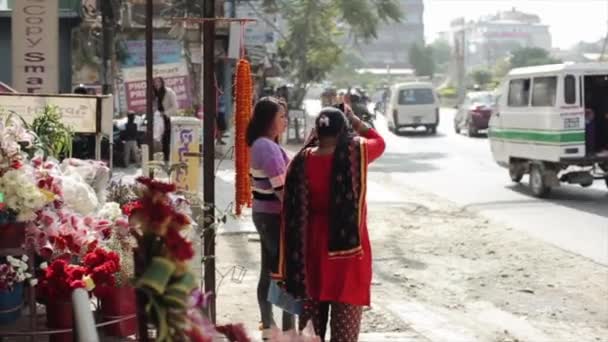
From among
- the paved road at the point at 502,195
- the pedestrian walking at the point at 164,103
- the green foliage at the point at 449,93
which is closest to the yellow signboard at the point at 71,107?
the paved road at the point at 502,195

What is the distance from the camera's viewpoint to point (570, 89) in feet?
43.8

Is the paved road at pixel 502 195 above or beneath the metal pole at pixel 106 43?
beneath

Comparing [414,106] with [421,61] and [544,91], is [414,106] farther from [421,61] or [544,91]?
[421,61]

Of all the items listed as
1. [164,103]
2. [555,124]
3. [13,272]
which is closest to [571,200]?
[555,124]

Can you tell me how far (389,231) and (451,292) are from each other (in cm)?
321

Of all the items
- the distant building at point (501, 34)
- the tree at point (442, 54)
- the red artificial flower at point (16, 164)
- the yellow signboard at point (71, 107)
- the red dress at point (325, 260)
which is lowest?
the red dress at point (325, 260)

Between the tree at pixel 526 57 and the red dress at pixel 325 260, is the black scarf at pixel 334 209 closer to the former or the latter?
the red dress at pixel 325 260

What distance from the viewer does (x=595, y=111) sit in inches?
571

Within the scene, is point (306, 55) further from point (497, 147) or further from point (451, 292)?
point (451, 292)

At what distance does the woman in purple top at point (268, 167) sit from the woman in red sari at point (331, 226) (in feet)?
1.83

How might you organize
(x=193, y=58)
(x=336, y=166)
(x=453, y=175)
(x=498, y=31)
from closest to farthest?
1. (x=336, y=166)
2. (x=453, y=175)
3. (x=193, y=58)
4. (x=498, y=31)

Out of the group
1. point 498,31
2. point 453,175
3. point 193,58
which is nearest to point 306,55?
point 193,58

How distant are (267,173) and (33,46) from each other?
9.10 ft

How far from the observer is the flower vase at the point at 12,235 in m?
3.88
